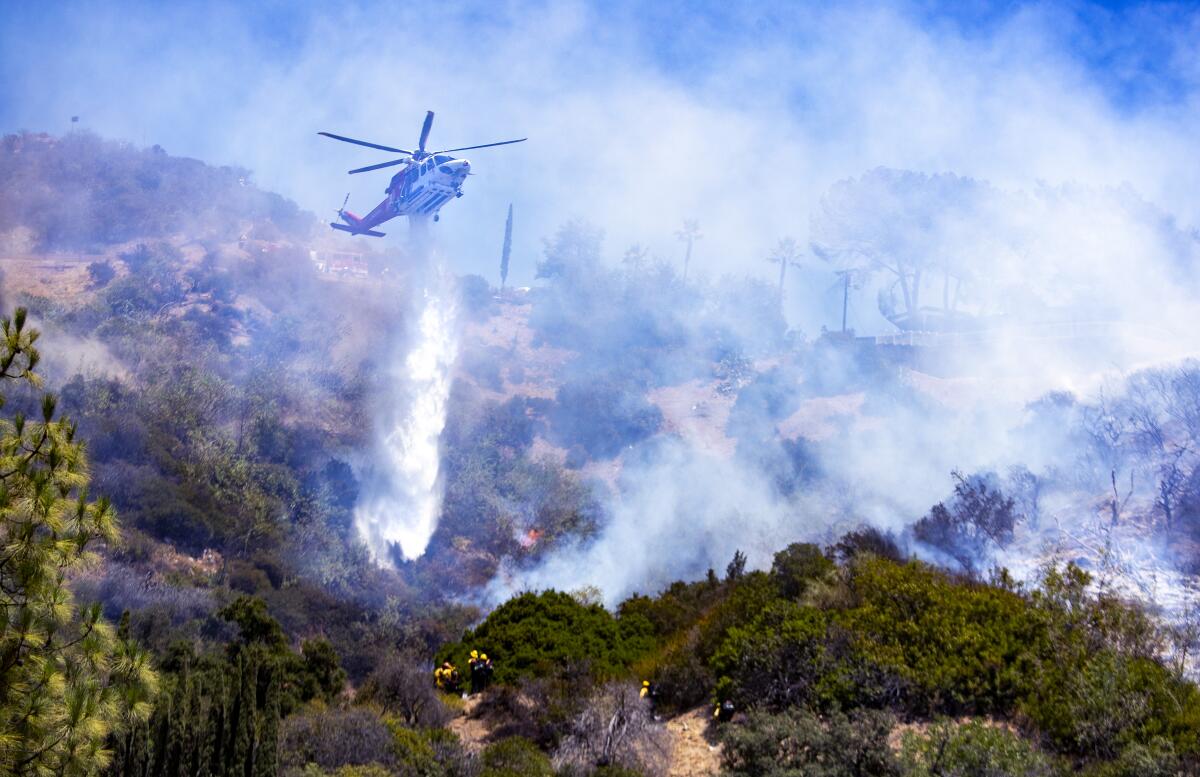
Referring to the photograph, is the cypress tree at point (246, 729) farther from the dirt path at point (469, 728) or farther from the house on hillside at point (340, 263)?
the house on hillside at point (340, 263)

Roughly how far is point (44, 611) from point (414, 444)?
4283 centimetres

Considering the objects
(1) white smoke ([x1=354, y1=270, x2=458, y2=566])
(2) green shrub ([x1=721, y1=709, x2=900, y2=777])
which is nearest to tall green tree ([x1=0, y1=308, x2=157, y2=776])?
(2) green shrub ([x1=721, y1=709, x2=900, y2=777])

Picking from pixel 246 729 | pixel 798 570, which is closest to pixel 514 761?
pixel 246 729

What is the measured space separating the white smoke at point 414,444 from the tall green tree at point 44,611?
30.7 meters

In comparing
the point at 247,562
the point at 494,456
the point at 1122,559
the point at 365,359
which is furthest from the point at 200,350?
the point at 1122,559

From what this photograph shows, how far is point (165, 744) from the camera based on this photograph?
12562mm

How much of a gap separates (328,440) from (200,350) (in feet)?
37.2

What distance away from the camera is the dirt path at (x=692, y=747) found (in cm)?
1382

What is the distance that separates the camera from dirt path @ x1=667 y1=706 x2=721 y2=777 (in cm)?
1382

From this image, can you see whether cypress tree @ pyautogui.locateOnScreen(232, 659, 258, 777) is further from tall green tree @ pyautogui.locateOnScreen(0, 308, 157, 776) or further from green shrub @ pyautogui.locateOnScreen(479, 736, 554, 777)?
tall green tree @ pyautogui.locateOnScreen(0, 308, 157, 776)

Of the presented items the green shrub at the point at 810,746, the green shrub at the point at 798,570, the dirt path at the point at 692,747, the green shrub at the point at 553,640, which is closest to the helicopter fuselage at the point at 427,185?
the green shrub at the point at 553,640

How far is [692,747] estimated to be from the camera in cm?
1475

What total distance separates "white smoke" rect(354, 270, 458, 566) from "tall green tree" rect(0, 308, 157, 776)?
101 feet

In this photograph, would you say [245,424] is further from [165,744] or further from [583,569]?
[165,744]
